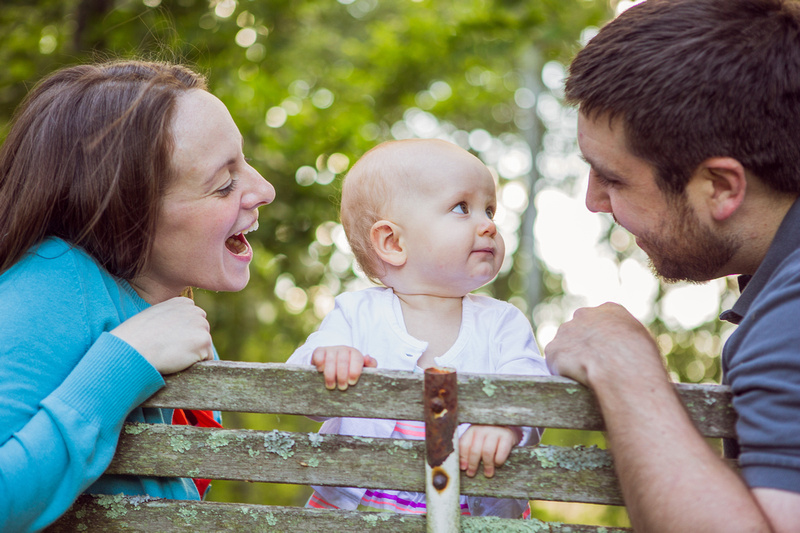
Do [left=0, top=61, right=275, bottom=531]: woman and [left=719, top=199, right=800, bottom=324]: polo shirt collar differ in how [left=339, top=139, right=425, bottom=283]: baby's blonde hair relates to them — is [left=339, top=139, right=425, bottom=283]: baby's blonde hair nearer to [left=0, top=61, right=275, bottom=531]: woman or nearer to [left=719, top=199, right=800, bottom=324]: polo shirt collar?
[left=0, top=61, right=275, bottom=531]: woman

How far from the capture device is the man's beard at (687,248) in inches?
80.6

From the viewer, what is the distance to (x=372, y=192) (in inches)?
101

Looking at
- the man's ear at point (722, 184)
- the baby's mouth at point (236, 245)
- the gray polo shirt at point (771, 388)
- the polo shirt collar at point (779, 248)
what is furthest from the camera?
the baby's mouth at point (236, 245)

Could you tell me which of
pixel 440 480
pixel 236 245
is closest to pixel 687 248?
pixel 440 480

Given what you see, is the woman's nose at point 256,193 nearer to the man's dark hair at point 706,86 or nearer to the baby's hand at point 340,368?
the baby's hand at point 340,368

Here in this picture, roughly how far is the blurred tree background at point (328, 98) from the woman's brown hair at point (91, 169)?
0.73 metres

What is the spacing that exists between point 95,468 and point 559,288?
1797 cm

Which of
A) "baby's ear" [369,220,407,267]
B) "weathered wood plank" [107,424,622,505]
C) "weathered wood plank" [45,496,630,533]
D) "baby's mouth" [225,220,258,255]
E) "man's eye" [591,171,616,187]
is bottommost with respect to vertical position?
"weathered wood plank" [45,496,630,533]

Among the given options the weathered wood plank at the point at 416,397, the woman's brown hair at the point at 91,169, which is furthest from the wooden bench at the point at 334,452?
the woman's brown hair at the point at 91,169

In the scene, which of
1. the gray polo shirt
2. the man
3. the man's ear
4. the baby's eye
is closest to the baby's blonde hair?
the baby's eye

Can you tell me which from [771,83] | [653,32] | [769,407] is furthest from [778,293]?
[653,32]

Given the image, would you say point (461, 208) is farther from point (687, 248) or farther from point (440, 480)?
point (440, 480)

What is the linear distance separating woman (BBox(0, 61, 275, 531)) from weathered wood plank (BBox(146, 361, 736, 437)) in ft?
0.56

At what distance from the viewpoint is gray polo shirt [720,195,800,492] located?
4.52 feet
